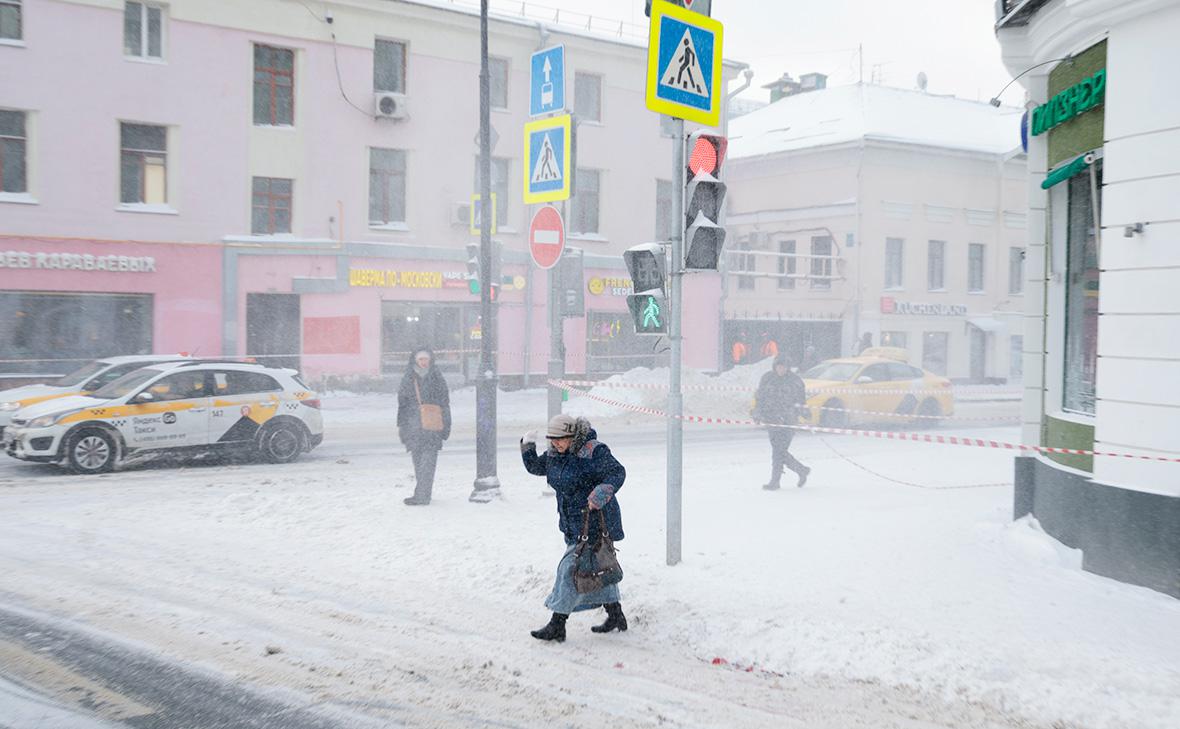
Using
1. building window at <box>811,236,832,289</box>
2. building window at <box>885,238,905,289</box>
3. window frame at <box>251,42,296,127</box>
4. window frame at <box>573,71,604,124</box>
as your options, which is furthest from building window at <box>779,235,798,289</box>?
window frame at <box>251,42,296,127</box>

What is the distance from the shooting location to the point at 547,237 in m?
11.4

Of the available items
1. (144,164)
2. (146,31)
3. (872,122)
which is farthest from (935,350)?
(146,31)

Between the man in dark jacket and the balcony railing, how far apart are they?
476cm

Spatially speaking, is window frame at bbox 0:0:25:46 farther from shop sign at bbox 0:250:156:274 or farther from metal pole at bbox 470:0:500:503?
metal pole at bbox 470:0:500:503

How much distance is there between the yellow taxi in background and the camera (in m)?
20.2

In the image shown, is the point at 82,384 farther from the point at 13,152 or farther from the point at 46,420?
the point at 13,152

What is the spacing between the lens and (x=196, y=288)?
2389 centimetres

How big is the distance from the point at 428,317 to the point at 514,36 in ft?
27.3

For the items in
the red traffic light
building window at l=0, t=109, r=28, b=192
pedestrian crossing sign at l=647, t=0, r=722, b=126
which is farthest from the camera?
building window at l=0, t=109, r=28, b=192

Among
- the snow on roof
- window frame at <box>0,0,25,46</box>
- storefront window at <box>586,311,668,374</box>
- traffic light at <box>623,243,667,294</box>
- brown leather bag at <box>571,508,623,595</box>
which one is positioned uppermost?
the snow on roof

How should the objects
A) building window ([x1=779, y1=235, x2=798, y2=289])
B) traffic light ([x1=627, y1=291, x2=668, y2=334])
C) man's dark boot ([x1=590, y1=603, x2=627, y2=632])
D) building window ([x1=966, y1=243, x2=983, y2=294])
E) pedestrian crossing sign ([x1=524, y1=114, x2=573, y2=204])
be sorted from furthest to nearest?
building window ([x1=966, y1=243, x2=983, y2=294]) → building window ([x1=779, y1=235, x2=798, y2=289]) → pedestrian crossing sign ([x1=524, y1=114, x2=573, y2=204]) → traffic light ([x1=627, y1=291, x2=668, y2=334]) → man's dark boot ([x1=590, y1=603, x2=627, y2=632])

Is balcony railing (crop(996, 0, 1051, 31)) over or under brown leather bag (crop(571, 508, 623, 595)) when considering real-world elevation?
over

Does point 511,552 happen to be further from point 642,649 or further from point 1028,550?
point 1028,550

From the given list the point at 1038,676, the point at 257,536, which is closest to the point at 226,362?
the point at 257,536
